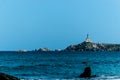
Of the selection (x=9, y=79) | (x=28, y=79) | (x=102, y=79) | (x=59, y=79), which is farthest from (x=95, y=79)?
(x=9, y=79)

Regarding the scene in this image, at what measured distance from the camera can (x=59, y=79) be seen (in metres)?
49.6

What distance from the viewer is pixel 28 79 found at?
4925cm

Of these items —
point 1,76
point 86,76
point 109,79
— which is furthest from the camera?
point 86,76

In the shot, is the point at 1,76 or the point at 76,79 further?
the point at 76,79

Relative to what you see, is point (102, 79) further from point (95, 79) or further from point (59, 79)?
point (59, 79)

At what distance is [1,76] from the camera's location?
25.0 meters

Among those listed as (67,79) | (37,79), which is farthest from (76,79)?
(37,79)

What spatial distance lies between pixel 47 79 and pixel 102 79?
655 cm

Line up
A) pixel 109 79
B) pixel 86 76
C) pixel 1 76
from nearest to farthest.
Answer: pixel 1 76, pixel 109 79, pixel 86 76

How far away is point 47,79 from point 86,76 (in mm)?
4737

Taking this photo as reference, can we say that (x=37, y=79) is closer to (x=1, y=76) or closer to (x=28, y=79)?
(x=28, y=79)

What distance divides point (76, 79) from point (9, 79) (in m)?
24.4

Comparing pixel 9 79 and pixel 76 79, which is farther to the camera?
pixel 76 79

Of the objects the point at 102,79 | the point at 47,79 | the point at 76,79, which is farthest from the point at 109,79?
the point at 47,79
